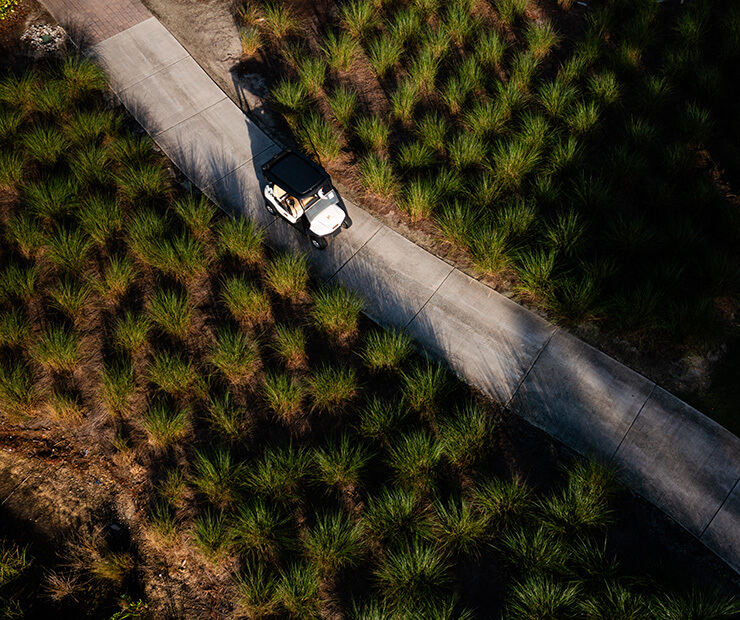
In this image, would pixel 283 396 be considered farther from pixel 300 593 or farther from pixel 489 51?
pixel 489 51

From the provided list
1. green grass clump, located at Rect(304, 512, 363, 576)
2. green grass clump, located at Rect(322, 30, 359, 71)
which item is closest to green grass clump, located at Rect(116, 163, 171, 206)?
green grass clump, located at Rect(322, 30, 359, 71)

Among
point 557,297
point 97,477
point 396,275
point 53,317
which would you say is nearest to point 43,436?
point 97,477

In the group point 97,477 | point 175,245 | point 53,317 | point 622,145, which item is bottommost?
point 97,477

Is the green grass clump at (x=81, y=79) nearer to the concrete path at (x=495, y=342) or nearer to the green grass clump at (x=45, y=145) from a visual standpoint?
the concrete path at (x=495, y=342)

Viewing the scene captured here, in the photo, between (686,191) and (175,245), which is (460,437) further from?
(686,191)

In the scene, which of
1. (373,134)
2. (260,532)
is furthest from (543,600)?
(373,134)
